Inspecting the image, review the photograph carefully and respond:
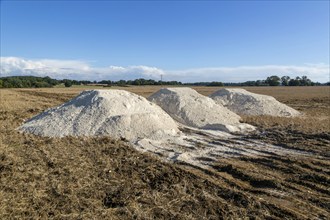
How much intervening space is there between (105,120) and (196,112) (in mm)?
4911

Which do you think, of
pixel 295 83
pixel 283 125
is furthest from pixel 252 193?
pixel 295 83

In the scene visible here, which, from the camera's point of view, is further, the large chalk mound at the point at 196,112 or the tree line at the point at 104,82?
the tree line at the point at 104,82

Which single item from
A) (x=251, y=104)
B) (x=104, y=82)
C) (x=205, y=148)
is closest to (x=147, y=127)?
(x=205, y=148)

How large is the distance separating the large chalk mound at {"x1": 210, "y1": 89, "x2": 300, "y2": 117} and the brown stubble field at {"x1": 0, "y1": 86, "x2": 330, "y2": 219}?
8.99m

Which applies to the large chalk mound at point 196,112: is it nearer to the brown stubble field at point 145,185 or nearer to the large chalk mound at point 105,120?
the large chalk mound at point 105,120

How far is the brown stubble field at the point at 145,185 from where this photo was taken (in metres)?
5.08

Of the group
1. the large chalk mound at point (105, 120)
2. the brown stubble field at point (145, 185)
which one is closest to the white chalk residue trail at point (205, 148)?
the brown stubble field at point (145, 185)

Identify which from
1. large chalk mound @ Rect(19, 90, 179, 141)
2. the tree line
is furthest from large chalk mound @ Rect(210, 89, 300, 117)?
the tree line

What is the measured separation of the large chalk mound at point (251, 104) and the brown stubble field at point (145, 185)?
899 centimetres

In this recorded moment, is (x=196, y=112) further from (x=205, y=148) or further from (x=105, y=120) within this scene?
(x=205, y=148)

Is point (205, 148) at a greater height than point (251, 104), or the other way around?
point (251, 104)

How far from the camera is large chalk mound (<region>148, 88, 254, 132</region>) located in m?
13.5

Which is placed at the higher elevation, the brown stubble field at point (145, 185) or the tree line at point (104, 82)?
the tree line at point (104, 82)

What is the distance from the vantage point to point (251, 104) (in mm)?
19750
